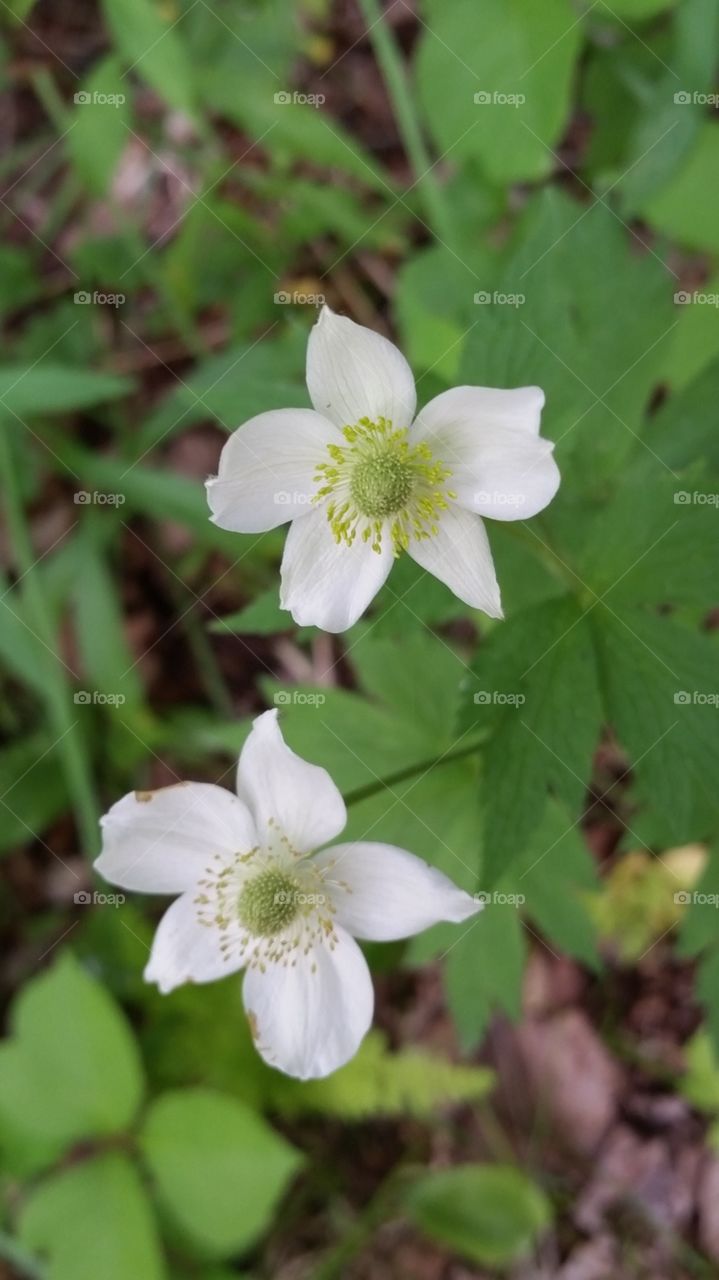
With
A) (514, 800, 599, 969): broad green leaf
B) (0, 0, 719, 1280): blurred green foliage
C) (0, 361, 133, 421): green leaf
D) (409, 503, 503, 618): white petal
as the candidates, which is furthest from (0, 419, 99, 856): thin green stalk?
(409, 503, 503, 618): white petal

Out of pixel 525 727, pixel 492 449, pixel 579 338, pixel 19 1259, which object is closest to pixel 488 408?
pixel 492 449

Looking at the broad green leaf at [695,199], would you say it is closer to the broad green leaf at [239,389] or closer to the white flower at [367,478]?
the broad green leaf at [239,389]

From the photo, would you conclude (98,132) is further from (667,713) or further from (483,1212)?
(483,1212)

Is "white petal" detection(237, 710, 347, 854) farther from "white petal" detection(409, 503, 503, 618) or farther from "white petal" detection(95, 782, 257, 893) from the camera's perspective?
"white petal" detection(409, 503, 503, 618)

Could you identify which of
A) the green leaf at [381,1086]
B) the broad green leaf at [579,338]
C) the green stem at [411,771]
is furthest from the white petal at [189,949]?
the green leaf at [381,1086]

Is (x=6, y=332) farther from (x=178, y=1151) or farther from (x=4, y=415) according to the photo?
(x=178, y=1151)
